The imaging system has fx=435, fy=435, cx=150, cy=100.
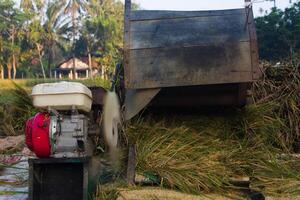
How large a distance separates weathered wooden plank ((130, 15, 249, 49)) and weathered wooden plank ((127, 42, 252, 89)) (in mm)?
51

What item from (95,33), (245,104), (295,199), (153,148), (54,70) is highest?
(95,33)

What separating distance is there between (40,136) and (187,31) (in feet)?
4.21

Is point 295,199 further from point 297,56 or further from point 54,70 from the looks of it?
point 54,70

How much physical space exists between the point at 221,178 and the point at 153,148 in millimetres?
543

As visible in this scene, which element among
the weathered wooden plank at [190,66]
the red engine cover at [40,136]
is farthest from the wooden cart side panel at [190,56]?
the red engine cover at [40,136]

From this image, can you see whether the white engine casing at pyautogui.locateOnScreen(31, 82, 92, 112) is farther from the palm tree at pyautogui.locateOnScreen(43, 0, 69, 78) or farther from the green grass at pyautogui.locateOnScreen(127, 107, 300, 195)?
the palm tree at pyautogui.locateOnScreen(43, 0, 69, 78)

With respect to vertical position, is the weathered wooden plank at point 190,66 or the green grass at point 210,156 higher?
the weathered wooden plank at point 190,66

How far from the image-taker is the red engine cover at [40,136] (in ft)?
8.99

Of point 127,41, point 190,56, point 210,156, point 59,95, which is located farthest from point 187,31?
point 59,95

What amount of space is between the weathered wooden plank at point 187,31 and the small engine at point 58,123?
0.63 metres

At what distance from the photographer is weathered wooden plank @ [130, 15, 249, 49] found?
3.09 metres

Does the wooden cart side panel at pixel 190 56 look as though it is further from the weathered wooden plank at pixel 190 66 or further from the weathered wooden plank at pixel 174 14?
the weathered wooden plank at pixel 174 14

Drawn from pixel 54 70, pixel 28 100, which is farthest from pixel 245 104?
pixel 54 70

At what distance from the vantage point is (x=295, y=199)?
2572 millimetres
